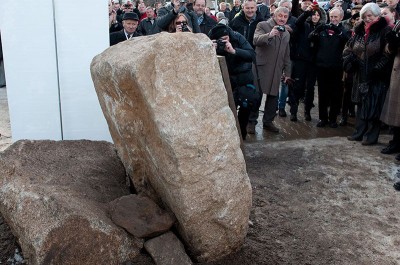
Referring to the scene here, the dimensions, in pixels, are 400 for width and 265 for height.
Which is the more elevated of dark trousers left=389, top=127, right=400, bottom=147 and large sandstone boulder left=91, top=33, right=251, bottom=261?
large sandstone boulder left=91, top=33, right=251, bottom=261

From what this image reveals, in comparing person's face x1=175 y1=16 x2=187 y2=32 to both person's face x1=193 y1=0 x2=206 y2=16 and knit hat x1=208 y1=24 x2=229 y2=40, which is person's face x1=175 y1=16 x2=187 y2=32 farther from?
person's face x1=193 y1=0 x2=206 y2=16

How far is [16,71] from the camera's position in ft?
13.1

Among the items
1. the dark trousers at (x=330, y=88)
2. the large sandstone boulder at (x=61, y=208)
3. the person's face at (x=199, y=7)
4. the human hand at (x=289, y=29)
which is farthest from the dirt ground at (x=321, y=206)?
the person's face at (x=199, y=7)

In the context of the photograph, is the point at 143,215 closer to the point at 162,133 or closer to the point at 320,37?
the point at 162,133

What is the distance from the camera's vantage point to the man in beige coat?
19.3 ft

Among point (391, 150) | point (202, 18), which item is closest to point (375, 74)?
point (391, 150)

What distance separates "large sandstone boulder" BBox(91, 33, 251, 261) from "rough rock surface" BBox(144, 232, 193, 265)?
84 mm

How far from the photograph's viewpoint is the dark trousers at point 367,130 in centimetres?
552

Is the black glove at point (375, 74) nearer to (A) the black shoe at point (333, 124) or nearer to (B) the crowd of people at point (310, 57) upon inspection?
(B) the crowd of people at point (310, 57)

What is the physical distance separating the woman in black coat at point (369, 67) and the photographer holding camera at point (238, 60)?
143 cm

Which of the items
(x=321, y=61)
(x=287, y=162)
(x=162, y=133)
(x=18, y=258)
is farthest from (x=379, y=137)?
(x=18, y=258)

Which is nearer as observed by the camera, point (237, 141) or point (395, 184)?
point (237, 141)

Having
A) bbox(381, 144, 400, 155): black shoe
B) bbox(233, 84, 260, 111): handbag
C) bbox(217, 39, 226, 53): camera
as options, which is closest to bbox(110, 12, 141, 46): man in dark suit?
bbox(217, 39, 226, 53): camera

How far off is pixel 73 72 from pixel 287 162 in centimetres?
242
